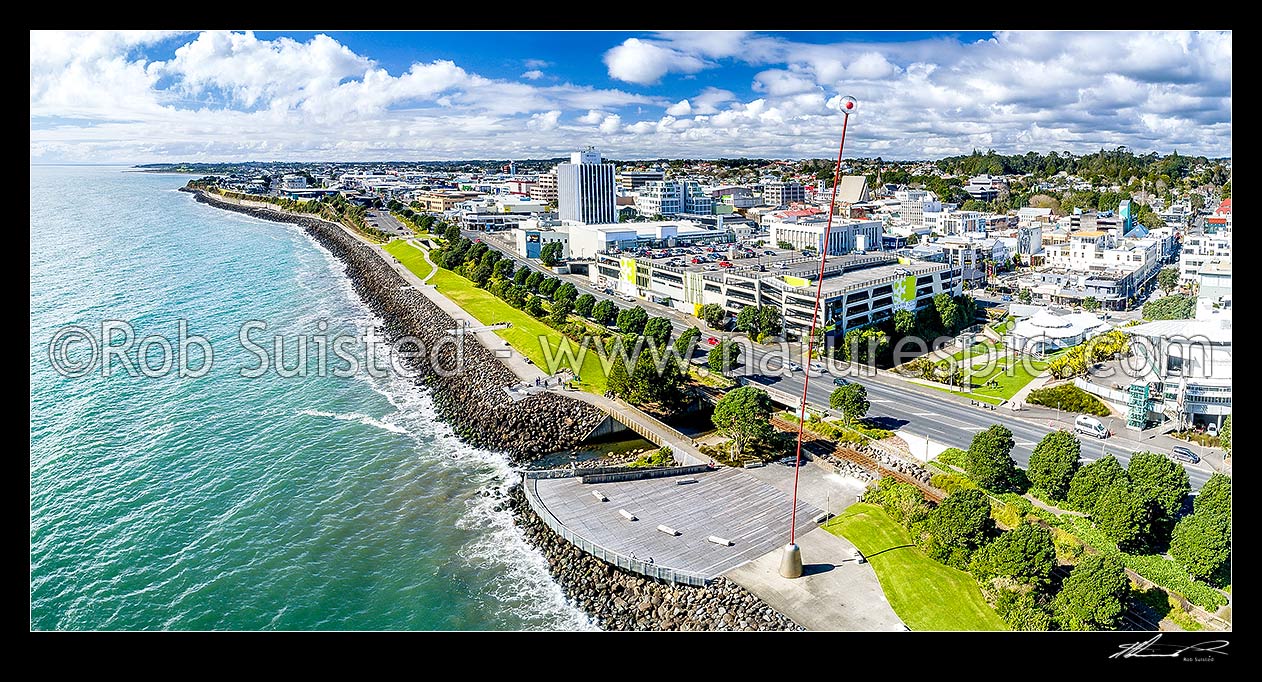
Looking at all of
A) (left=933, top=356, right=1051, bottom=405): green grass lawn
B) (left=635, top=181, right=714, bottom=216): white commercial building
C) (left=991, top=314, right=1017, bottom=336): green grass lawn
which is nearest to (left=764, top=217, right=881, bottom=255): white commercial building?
(left=991, top=314, right=1017, bottom=336): green grass lawn

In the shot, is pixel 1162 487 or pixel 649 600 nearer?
pixel 649 600

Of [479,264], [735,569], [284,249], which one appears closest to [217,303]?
[479,264]

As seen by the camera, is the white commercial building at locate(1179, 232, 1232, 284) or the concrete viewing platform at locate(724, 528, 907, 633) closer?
the concrete viewing platform at locate(724, 528, 907, 633)

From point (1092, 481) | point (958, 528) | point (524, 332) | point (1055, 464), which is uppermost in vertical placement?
point (524, 332)

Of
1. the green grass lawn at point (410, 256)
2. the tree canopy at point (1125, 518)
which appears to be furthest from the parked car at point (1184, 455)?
the green grass lawn at point (410, 256)

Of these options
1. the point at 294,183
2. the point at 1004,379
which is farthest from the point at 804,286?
the point at 294,183

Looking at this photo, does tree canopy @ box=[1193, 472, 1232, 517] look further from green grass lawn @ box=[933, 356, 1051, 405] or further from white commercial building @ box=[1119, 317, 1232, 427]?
green grass lawn @ box=[933, 356, 1051, 405]

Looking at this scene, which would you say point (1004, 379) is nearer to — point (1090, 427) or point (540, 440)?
point (1090, 427)
